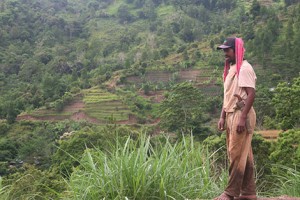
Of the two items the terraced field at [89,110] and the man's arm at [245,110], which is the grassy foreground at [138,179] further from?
the terraced field at [89,110]

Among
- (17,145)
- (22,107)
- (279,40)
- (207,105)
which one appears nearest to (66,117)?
(22,107)

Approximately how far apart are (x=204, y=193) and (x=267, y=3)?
186 feet

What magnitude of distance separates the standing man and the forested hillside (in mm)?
801

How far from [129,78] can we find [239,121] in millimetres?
38088

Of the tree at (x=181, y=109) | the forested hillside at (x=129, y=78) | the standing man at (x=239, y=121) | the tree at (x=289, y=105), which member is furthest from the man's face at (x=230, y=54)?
the tree at (x=181, y=109)

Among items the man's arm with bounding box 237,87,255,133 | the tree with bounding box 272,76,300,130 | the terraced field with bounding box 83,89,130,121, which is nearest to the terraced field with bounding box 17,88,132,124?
the terraced field with bounding box 83,89,130,121

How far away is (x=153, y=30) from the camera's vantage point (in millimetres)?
65312

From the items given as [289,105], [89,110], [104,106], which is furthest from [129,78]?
[289,105]

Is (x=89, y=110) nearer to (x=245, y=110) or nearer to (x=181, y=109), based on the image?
(x=181, y=109)

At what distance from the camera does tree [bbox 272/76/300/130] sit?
15.5m

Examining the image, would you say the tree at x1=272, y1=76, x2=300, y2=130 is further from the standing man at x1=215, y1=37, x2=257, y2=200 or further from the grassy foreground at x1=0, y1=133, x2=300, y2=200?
the grassy foreground at x1=0, y1=133, x2=300, y2=200

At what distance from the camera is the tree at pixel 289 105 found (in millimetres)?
15505

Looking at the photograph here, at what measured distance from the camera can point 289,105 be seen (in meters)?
15.9

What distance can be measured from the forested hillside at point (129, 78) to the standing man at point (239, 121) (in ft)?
2.63
